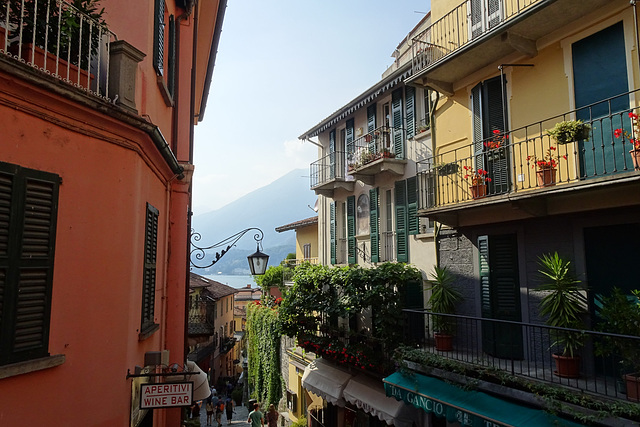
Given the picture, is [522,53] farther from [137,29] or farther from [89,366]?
[89,366]

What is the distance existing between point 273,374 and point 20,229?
19764mm

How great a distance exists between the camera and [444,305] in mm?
10500

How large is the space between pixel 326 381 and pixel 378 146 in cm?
786

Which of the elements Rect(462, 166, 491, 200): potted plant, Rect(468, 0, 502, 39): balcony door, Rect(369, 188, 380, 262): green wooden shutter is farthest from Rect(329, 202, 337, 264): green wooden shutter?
Rect(468, 0, 502, 39): balcony door

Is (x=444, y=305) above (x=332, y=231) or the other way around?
the other way around

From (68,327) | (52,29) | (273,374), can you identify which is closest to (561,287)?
(68,327)

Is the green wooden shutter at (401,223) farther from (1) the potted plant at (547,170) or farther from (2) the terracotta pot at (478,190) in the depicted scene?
(1) the potted plant at (547,170)

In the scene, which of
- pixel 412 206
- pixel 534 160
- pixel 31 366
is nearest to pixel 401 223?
pixel 412 206

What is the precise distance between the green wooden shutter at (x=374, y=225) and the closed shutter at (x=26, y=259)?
1172 centimetres

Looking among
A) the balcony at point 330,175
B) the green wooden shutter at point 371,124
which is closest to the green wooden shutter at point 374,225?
the green wooden shutter at point 371,124

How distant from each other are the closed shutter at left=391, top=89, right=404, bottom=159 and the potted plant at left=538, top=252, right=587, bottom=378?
703 centimetres

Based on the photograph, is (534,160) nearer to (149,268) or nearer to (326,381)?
(149,268)

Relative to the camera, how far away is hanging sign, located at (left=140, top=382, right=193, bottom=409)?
17.1 ft

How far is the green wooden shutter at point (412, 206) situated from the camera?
42.8 ft
